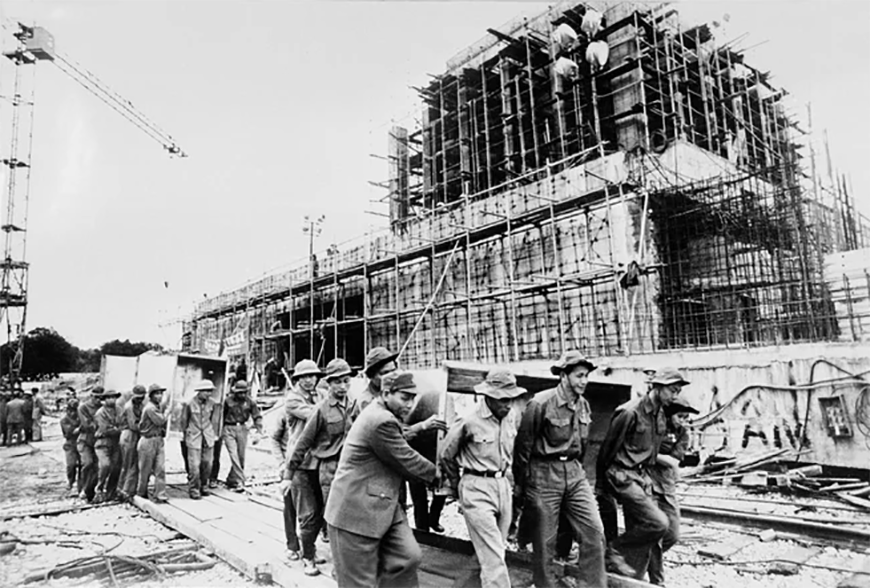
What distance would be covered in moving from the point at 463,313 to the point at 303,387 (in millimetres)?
16030

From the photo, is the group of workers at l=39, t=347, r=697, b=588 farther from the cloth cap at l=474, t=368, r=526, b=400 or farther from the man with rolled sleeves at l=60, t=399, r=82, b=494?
the man with rolled sleeves at l=60, t=399, r=82, b=494

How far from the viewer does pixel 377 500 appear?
3910 millimetres

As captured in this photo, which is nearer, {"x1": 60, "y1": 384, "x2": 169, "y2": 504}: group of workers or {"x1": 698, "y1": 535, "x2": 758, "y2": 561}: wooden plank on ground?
{"x1": 698, "y1": 535, "x2": 758, "y2": 561}: wooden plank on ground

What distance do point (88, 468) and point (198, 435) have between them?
210 cm

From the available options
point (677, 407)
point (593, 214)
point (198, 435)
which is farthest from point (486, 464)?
point (593, 214)

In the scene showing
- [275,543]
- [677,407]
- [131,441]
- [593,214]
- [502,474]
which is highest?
[593,214]

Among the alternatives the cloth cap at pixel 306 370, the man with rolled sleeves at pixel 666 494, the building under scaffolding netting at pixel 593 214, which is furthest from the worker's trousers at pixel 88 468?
the building under scaffolding netting at pixel 593 214

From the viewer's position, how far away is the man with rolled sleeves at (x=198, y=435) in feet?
28.8

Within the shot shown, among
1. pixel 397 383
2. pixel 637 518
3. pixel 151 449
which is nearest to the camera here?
pixel 397 383

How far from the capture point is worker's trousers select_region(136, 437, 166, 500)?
28.0 feet

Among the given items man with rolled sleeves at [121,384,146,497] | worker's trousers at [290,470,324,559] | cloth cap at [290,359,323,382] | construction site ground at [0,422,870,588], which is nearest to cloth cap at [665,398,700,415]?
construction site ground at [0,422,870,588]

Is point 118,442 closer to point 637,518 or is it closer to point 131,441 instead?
point 131,441

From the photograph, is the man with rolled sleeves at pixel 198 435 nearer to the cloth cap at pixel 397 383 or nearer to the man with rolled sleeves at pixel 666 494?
the cloth cap at pixel 397 383

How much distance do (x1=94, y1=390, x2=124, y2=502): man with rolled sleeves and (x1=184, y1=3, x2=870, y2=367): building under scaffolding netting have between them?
11.4 meters
